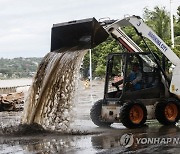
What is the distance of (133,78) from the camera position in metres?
13.2

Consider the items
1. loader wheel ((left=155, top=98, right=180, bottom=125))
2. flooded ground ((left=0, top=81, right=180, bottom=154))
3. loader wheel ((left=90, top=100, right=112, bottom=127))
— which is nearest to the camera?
flooded ground ((left=0, top=81, right=180, bottom=154))

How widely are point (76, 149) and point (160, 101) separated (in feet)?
15.2

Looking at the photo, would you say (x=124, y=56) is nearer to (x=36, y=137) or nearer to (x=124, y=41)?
(x=124, y=41)

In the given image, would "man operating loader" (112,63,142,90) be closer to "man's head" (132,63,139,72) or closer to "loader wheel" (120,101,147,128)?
"man's head" (132,63,139,72)

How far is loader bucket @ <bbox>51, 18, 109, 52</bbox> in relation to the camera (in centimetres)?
1260

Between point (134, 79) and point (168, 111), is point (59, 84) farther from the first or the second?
point (168, 111)

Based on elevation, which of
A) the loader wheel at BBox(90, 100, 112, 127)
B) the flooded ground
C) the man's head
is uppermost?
the man's head

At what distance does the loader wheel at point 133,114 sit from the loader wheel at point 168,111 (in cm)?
54

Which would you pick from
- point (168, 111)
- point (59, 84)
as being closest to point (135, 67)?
point (168, 111)

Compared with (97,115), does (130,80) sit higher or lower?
higher

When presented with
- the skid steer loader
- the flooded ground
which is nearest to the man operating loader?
the skid steer loader

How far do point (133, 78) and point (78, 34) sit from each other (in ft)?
6.38

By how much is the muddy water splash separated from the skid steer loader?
659mm

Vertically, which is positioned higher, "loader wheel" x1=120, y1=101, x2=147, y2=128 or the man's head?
the man's head
